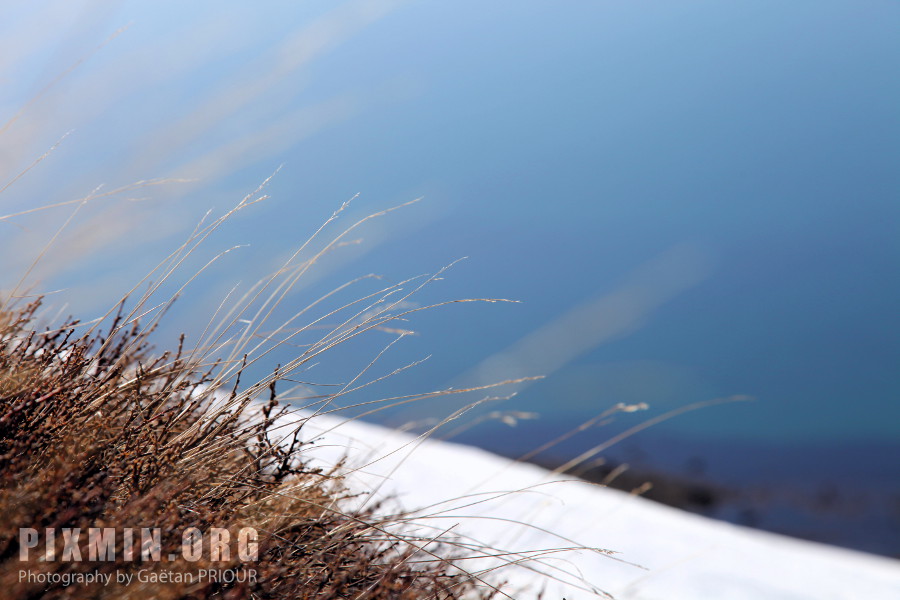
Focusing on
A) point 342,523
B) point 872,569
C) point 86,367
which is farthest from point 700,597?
point 86,367

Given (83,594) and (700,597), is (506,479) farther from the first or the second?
(83,594)

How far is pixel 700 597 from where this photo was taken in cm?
333

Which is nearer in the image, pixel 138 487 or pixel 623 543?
pixel 138 487

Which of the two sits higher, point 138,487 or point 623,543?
point 138,487

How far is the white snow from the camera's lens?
10.1ft

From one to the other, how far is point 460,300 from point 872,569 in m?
4.31

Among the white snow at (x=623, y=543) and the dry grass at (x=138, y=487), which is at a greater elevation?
the dry grass at (x=138, y=487)

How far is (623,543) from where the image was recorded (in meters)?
4.02

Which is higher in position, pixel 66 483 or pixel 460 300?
pixel 460 300

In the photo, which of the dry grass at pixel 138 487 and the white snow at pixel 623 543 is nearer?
the dry grass at pixel 138 487

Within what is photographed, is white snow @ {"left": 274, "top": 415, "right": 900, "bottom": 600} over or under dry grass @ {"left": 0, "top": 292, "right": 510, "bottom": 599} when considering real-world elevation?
under

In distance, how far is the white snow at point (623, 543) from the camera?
309 cm

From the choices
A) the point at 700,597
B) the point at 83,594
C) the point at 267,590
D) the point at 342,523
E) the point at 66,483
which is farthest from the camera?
the point at 700,597

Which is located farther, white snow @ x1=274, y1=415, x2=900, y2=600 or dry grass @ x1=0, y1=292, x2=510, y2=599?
white snow @ x1=274, y1=415, x2=900, y2=600
